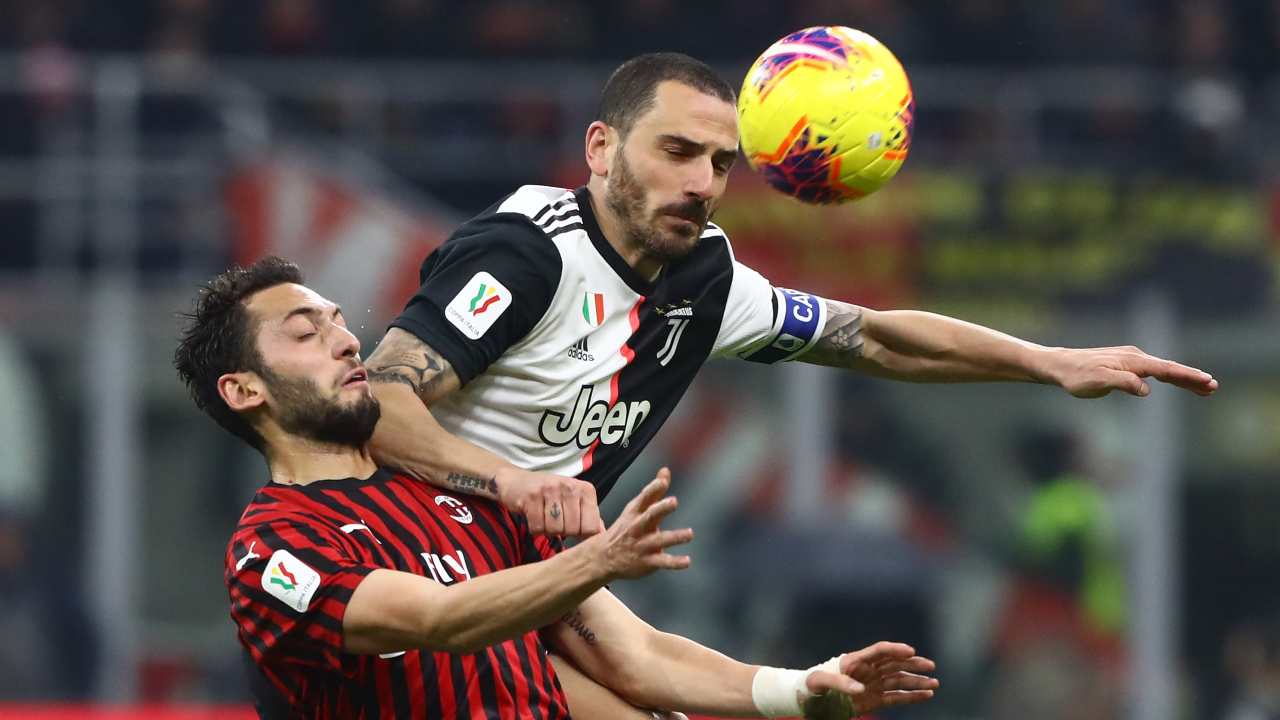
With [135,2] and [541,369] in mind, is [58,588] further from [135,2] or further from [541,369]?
[541,369]

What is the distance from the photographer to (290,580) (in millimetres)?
5109

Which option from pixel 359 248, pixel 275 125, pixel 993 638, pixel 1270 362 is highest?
pixel 275 125

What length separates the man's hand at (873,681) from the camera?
17.4 feet

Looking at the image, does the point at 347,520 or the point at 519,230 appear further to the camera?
the point at 519,230

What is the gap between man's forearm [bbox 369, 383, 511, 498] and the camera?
545 cm

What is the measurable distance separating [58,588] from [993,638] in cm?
586

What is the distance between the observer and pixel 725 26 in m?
15.4

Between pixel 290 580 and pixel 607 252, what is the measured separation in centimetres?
134

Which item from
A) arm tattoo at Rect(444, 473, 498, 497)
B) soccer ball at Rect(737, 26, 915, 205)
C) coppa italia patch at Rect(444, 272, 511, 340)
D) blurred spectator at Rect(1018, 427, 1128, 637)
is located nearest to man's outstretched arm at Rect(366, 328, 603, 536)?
arm tattoo at Rect(444, 473, 498, 497)

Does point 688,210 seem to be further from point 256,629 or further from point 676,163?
point 256,629

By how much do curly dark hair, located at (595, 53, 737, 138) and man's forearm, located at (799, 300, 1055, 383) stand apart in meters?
1.01

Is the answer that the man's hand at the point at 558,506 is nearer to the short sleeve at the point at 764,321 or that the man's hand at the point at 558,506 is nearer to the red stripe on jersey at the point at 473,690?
the red stripe on jersey at the point at 473,690

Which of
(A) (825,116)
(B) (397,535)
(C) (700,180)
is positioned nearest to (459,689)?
(B) (397,535)

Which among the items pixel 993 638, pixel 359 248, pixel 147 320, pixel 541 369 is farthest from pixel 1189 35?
pixel 541 369
